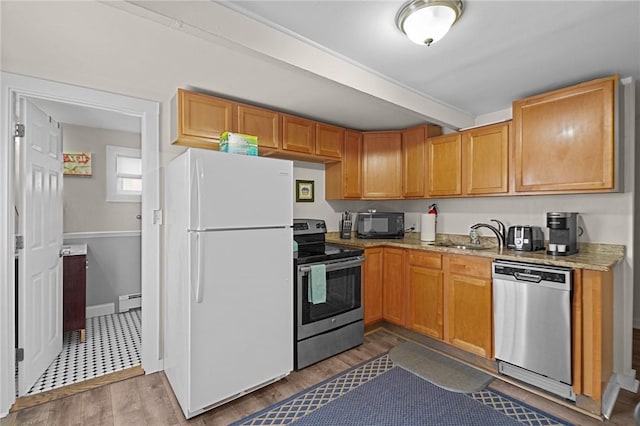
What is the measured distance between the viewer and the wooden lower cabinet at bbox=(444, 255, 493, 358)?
8.18ft

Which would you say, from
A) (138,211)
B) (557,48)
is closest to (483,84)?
(557,48)

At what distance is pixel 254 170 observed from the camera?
2.16m

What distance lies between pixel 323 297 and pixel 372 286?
2.59 feet

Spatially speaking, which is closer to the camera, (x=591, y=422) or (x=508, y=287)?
(x=591, y=422)

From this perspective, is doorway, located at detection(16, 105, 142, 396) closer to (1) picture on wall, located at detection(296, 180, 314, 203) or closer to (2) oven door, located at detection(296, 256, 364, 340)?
(2) oven door, located at detection(296, 256, 364, 340)

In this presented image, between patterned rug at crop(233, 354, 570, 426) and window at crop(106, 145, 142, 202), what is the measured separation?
3177 millimetres

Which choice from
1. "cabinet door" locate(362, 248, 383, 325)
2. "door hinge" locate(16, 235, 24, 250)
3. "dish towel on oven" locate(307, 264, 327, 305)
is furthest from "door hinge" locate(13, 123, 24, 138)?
"cabinet door" locate(362, 248, 383, 325)

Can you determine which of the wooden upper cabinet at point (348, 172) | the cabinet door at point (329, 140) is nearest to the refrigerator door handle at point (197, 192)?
the cabinet door at point (329, 140)

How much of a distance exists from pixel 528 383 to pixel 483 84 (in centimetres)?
235

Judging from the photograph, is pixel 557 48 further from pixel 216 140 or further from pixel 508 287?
pixel 216 140

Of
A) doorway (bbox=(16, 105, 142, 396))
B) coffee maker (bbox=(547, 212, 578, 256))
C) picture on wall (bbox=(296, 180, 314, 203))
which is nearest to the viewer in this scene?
coffee maker (bbox=(547, 212, 578, 256))

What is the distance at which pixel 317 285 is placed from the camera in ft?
8.56

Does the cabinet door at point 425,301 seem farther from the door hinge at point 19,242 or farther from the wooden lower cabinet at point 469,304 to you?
the door hinge at point 19,242

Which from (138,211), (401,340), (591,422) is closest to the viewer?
(591,422)
